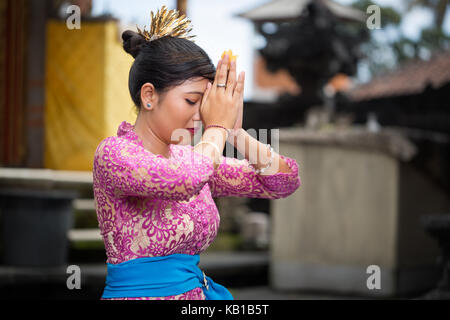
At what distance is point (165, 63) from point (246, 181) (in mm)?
489

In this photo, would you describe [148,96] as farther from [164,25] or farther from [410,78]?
[410,78]

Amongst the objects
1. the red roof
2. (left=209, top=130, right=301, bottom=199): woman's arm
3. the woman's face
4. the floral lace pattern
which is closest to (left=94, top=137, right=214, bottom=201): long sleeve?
the floral lace pattern

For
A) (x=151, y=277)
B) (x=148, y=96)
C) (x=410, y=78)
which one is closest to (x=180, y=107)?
(x=148, y=96)

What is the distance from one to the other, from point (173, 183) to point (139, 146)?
7.0 inches

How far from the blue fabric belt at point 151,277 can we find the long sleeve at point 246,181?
0.32 meters

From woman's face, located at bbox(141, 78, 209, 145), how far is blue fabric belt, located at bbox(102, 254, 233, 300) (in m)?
0.37

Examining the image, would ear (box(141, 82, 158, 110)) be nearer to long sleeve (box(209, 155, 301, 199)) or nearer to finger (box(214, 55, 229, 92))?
finger (box(214, 55, 229, 92))

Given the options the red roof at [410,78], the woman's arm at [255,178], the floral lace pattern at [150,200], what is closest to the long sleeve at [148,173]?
the floral lace pattern at [150,200]

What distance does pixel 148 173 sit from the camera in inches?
66.4

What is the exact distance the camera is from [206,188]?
79.6 inches

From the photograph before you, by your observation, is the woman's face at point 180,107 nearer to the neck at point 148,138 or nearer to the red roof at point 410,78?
the neck at point 148,138

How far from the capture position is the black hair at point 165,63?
1.83 m

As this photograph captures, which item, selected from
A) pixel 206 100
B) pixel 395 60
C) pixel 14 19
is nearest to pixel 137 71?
pixel 206 100

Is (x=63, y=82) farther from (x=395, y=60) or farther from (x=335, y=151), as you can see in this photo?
(x=395, y=60)
